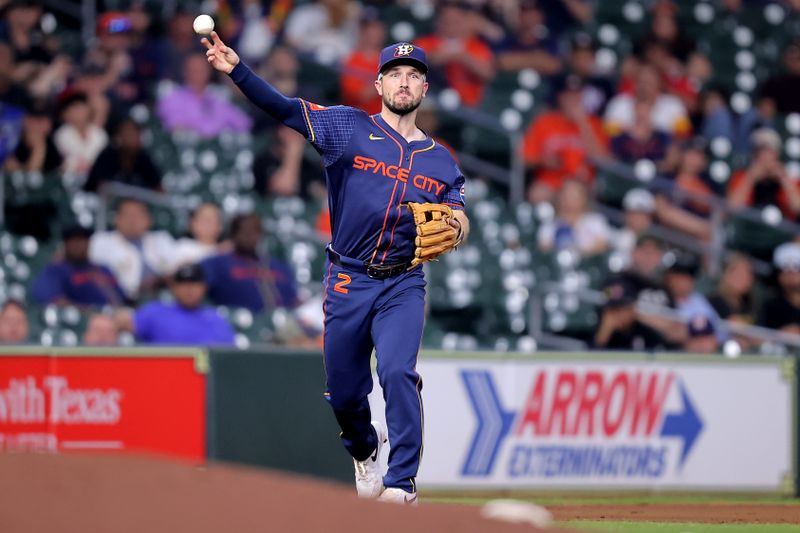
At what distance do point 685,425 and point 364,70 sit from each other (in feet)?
16.4

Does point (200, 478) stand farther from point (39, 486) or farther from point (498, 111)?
point (498, 111)

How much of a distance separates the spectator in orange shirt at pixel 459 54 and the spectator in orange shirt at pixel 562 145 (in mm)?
749

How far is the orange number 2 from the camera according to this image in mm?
7336

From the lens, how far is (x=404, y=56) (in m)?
7.36

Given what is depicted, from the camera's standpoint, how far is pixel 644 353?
10859 millimetres

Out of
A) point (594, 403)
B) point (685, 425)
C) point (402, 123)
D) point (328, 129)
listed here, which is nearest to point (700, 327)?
point (685, 425)

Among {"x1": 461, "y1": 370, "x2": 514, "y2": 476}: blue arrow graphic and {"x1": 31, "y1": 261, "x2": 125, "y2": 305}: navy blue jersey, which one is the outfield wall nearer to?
{"x1": 461, "y1": 370, "x2": 514, "y2": 476}: blue arrow graphic

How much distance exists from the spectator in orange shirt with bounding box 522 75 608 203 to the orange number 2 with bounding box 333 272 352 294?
273 inches

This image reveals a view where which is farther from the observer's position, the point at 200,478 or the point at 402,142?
the point at 402,142

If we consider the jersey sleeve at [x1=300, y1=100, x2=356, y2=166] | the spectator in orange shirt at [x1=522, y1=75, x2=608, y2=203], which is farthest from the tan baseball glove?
the spectator in orange shirt at [x1=522, y1=75, x2=608, y2=203]

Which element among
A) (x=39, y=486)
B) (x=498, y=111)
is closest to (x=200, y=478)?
(x=39, y=486)

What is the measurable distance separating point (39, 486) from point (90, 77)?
26.1 ft

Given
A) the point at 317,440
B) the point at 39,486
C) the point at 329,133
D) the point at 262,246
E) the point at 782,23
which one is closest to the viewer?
the point at 39,486

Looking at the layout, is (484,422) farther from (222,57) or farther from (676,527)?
(222,57)
